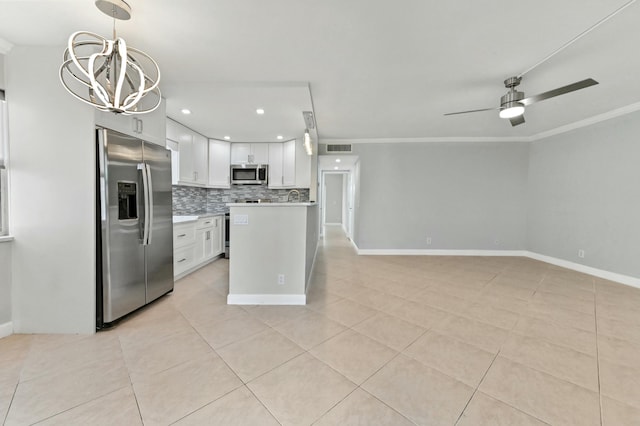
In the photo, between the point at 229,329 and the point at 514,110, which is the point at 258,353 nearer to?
the point at 229,329

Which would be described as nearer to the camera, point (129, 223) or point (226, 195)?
point (129, 223)

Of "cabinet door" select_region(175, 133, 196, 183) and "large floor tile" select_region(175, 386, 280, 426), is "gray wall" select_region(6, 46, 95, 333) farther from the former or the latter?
"cabinet door" select_region(175, 133, 196, 183)

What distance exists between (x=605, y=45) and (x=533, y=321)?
2.58m

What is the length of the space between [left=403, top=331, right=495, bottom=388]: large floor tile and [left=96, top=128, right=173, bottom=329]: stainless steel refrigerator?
2568mm

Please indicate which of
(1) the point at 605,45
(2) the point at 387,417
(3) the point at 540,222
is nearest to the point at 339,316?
(2) the point at 387,417

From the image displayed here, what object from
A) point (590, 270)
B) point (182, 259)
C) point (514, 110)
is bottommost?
point (590, 270)

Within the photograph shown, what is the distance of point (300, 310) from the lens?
97.9 inches

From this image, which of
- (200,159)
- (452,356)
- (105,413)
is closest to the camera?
(105,413)

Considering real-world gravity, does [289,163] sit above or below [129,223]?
above

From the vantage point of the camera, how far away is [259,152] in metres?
5.05

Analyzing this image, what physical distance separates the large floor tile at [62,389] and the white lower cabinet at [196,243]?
173 centimetres

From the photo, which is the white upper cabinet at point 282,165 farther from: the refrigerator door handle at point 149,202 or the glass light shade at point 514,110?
the glass light shade at point 514,110

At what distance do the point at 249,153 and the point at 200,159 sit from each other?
990 millimetres

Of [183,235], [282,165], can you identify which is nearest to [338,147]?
[282,165]
